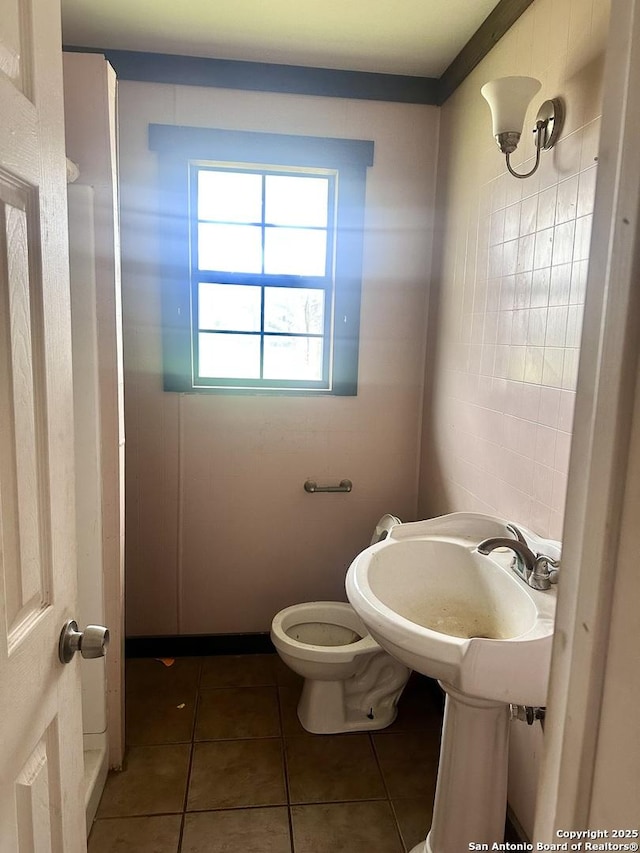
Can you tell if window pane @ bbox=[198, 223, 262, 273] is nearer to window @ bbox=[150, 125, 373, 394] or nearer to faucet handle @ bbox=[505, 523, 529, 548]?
window @ bbox=[150, 125, 373, 394]

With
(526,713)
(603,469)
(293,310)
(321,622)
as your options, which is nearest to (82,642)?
(603,469)

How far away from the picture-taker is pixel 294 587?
258 cm

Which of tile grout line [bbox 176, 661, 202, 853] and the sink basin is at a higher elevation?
the sink basin

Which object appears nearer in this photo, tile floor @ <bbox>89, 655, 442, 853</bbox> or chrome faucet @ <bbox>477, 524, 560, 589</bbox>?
chrome faucet @ <bbox>477, 524, 560, 589</bbox>

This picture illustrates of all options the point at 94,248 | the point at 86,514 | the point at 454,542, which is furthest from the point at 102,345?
the point at 454,542

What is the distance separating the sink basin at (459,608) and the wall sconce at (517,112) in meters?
1.04

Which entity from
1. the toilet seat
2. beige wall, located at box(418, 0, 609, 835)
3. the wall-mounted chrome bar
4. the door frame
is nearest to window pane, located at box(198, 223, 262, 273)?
beige wall, located at box(418, 0, 609, 835)

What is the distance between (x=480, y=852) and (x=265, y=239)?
215 centimetres

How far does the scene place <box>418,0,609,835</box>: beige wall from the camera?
1.43 m

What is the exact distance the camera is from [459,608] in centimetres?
163

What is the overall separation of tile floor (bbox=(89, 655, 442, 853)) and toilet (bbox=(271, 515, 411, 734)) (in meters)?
0.05

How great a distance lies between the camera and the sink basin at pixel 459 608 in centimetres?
115

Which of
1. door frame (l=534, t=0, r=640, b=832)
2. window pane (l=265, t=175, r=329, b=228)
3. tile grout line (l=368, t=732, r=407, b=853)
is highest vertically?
window pane (l=265, t=175, r=329, b=228)

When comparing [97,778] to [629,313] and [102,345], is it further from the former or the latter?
[629,313]
